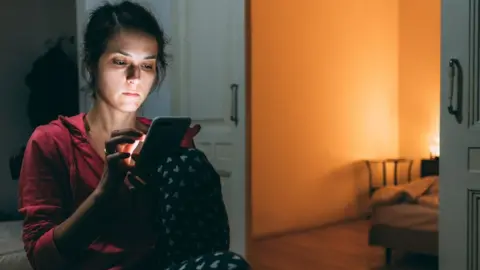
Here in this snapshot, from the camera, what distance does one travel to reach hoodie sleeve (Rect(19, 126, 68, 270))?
839mm

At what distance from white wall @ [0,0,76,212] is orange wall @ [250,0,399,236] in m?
1.28

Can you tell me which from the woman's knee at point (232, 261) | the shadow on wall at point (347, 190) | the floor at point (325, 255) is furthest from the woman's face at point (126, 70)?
the shadow on wall at point (347, 190)

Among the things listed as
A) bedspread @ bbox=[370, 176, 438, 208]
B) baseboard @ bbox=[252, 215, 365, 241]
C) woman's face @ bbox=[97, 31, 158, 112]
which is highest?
woman's face @ bbox=[97, 31, 158, 112]

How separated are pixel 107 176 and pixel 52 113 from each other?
186 cm

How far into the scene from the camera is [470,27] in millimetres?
1623

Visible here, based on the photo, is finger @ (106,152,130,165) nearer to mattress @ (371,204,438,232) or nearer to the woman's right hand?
the woman's right hand

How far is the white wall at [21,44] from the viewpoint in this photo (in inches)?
116

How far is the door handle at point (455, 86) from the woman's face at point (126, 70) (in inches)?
44.5

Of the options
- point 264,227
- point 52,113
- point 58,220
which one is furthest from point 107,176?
point 264,227

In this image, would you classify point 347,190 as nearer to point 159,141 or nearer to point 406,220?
point 406,220

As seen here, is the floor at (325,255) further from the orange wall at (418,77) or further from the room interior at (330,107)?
the orange wall at (418,77)

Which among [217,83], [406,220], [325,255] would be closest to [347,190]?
[325,255]

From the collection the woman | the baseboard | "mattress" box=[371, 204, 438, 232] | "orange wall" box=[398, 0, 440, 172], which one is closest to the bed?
"mattress" box=[371, 204, 438, 232]

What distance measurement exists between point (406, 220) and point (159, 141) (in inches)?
92.5
